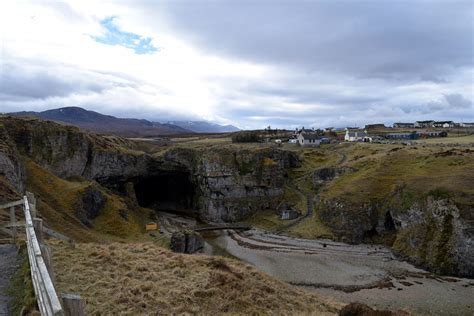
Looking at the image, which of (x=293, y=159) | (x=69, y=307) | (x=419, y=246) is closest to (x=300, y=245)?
(x=419, y=246)

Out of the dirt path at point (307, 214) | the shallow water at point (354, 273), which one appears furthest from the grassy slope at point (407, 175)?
the shallow water at point (354, 273)

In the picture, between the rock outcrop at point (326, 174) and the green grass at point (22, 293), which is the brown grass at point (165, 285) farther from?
the rock outcrop at point (326, 174)

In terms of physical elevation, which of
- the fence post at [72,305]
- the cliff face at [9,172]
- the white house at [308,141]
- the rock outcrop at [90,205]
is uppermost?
the white house at [308,141]

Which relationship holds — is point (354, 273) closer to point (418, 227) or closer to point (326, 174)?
point (418, 227)

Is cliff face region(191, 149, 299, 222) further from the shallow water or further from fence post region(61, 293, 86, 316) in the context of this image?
fence post region(61, 293, 86, 316)

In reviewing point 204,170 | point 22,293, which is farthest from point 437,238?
point 22,293

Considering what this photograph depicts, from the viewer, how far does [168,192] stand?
104 metres

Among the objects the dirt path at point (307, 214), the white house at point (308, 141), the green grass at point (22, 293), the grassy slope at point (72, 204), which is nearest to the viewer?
the green grass at point (22, 293)

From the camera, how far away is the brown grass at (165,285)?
16.4 metres

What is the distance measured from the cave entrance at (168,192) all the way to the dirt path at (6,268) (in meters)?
78.6

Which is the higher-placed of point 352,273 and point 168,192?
point 168,192

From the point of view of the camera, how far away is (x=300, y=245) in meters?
62.6

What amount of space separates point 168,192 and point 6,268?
298ft

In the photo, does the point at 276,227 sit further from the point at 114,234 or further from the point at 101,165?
the point at 101,165
